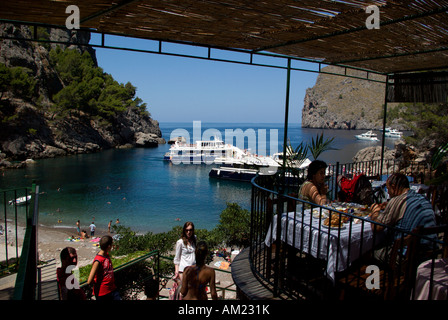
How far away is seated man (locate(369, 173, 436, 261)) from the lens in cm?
312

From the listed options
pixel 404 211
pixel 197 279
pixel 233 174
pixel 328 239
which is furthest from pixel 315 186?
pixel 233 174

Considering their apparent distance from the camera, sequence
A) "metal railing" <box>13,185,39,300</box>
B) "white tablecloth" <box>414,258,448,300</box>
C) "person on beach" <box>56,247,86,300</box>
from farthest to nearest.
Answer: "person on beach" <box>56,247,86,300</box> → "white tablecloth" <box>414,258,448,300</box> → "metal railing" <box>13,185,39,300</box>

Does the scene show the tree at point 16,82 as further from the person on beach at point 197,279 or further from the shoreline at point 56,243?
the person on beach at point 197,279

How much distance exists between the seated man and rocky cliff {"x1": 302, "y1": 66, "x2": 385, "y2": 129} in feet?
492

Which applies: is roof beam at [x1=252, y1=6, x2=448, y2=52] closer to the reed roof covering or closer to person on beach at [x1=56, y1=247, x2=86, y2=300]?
the reed roof covering

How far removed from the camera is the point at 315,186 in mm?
4188

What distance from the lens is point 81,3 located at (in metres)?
3.03

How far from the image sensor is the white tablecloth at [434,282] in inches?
85.1

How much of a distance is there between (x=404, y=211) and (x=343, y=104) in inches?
6808

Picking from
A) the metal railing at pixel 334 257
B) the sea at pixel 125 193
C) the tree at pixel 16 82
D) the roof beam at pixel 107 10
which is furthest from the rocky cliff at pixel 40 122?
the metal railing at pixel 334 257

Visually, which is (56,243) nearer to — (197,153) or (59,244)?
(59,244)

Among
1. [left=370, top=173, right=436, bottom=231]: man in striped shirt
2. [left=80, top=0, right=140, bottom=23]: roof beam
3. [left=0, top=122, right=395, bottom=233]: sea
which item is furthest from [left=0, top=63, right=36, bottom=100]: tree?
[left=370, top=173, right=436, bottom=231]: man in striped shirt

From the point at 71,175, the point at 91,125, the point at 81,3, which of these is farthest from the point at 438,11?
the point at 91,125
